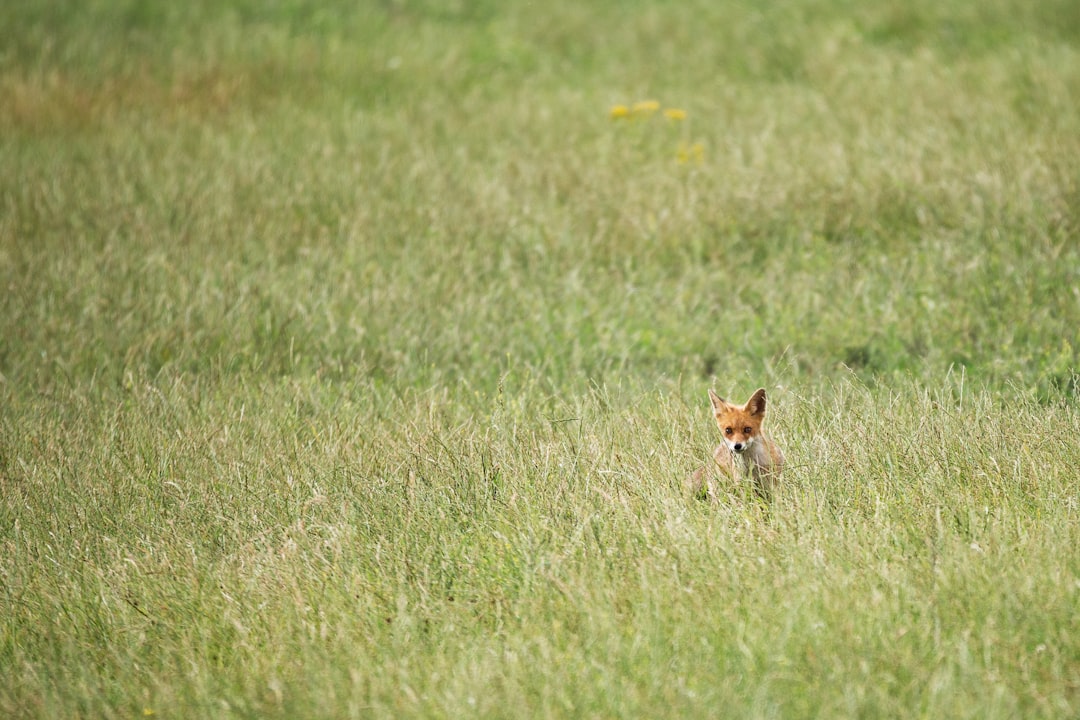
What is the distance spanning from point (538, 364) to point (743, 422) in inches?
95.3

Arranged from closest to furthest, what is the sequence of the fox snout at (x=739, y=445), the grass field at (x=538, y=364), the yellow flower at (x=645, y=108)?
the grass field at (x=538, y=364) → the fox snout at (x=739, y=445) → the yellow flower at (x=645, y=108)

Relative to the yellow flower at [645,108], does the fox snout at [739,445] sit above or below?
below

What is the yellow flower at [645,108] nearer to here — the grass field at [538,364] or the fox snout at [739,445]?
the grass field at [538,364]

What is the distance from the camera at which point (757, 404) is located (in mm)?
4645

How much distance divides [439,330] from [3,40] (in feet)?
34.5

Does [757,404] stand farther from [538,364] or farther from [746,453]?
[538,364]

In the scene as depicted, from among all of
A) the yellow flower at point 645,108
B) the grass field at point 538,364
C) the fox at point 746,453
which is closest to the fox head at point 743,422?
the fox at point 746,453

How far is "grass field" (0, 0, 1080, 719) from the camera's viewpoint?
348 centimetres

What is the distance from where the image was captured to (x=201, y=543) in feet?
14.5

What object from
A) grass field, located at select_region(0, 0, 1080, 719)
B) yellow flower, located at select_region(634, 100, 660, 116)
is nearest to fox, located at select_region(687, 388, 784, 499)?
grass field, located at select_region(0, 0, 1080, 719)

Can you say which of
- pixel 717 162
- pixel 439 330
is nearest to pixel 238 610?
pixel 439 330

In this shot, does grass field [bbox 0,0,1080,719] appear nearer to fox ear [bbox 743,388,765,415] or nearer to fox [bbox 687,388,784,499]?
fox [bbox 687,388,784,499]

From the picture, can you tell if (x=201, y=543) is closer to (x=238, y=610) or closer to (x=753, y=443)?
(x=238, y=610)

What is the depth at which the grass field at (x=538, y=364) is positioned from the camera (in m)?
3.48
